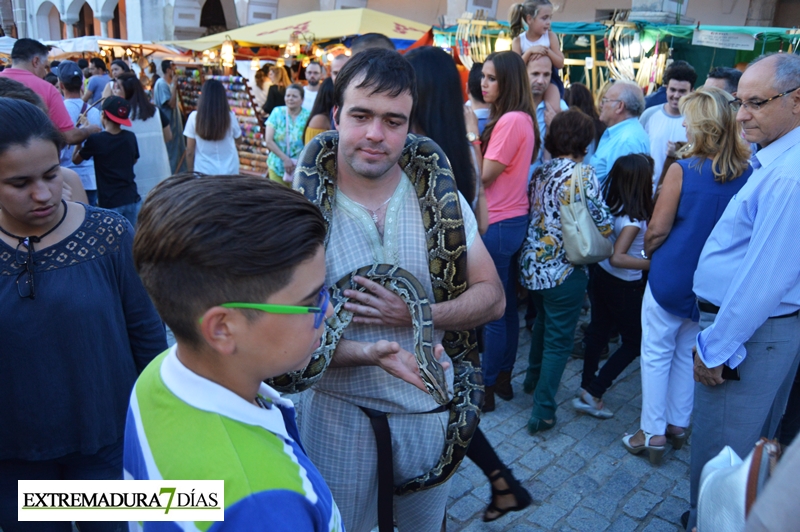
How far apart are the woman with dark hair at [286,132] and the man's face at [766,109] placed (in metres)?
6.27

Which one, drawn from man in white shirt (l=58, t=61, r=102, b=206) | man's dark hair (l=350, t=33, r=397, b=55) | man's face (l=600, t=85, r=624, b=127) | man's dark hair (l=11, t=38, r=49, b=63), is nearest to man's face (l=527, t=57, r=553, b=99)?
man's face (l=600, t=85, r=624, b=127)

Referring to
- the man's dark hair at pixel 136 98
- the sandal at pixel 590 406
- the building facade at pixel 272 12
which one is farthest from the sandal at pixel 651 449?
the man's dark hair at pixel 136 98

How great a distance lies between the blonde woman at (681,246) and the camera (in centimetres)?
380

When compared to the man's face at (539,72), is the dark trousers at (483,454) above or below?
below

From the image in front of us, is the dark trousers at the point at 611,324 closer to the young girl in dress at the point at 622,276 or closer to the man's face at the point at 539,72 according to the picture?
the young girl in dress at the point at 622,276

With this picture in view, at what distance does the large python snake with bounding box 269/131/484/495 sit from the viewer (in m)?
2.27

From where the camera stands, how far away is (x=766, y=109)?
2.97 m

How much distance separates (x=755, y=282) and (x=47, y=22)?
1754 inches

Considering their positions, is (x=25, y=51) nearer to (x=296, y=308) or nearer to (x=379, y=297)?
(x=379, y=297)

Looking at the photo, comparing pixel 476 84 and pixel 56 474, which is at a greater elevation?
pixel 476 84

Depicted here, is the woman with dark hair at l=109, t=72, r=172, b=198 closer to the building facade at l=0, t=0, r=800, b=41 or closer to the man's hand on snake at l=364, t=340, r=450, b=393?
the building facade at l=0, t=0, r=800, b=41

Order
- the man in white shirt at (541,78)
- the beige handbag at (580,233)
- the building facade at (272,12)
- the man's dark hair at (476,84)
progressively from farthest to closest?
the building facade at (272,12) < the man in white shirt at (541,78) < the man's dark hair at (476,84) < the beige handbag at (580,233)

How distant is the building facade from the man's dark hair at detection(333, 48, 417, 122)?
24.5 ft

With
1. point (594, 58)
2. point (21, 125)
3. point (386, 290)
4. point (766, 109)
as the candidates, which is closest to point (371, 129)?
point (386, 290)
